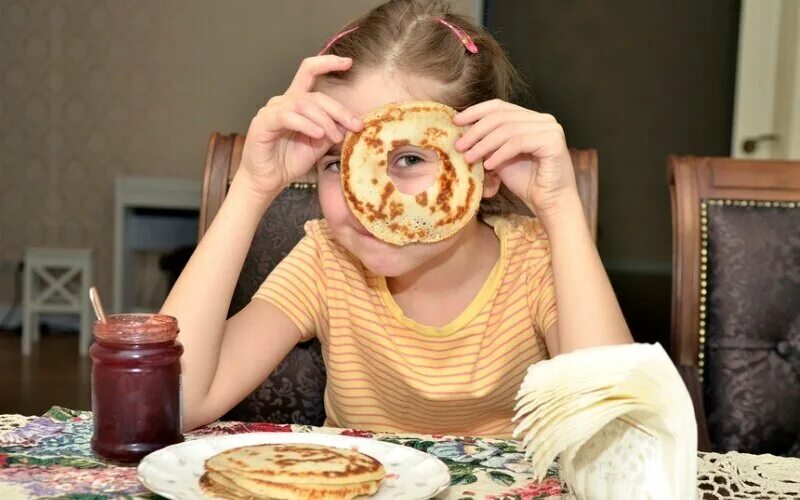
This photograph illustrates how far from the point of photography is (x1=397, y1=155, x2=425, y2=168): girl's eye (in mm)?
1305

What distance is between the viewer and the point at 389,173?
4.25 feet

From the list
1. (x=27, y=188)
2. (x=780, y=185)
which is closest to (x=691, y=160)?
(x=780, y=185)

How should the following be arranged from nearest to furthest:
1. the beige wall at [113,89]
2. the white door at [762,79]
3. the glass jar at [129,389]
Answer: the glass jar at [129,389] < the white door at [762,79] < the beige wall at [113,89]

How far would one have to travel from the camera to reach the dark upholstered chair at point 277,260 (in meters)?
1.76

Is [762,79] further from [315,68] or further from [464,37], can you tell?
[315,68]

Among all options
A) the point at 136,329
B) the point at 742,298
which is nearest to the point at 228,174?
the point at 136,329

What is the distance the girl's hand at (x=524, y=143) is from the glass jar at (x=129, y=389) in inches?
19.5

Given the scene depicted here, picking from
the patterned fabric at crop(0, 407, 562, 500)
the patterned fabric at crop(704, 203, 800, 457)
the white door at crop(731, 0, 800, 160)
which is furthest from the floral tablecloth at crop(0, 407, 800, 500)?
the white door at crop(731, 0, 800, 160)

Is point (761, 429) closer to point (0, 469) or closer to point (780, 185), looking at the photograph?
point (780, 185)

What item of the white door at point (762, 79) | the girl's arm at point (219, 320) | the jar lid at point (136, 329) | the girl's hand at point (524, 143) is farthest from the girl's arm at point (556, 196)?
the white door at point (762, 79)

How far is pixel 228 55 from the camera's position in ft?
21.4

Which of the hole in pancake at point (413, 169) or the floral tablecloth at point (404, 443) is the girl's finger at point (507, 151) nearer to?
the hole in pancake at point (413, 169)

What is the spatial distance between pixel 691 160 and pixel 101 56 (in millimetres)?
5649

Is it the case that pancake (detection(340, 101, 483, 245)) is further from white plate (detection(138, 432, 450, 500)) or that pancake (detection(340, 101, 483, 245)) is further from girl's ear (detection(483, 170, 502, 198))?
white plate (detection(138, 432, 450, 500))
